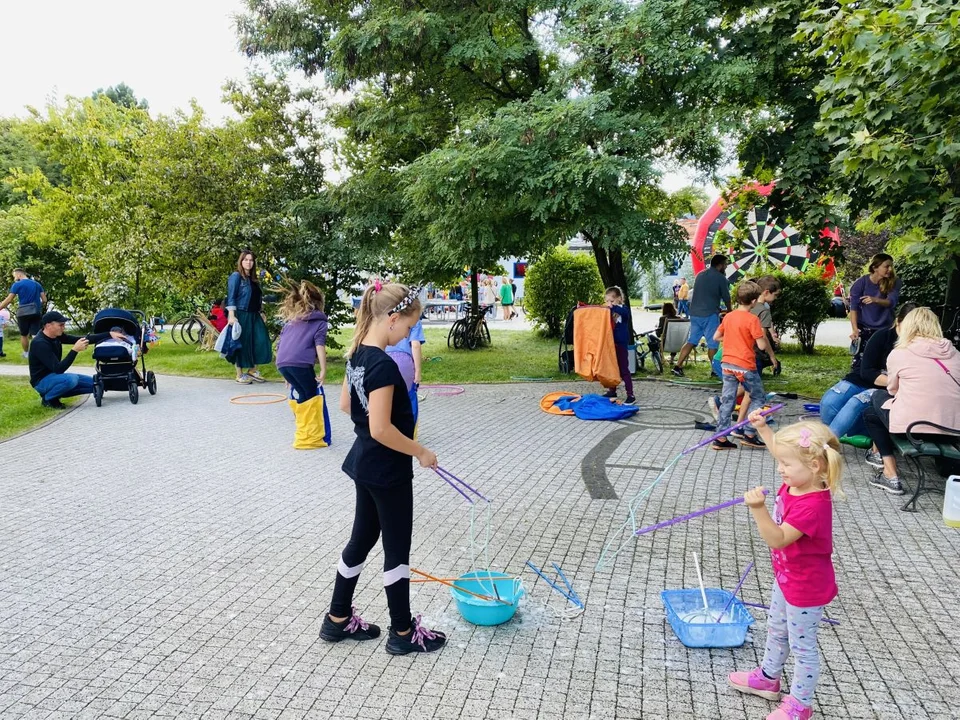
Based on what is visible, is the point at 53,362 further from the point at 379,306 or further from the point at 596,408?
the point at 379,306

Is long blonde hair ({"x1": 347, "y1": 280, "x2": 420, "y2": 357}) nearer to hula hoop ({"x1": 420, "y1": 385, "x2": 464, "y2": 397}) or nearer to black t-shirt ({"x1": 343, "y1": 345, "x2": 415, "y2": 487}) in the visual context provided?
black t-shirt ({"x1": 343, "y1": 345, "x2": 415, "y2": 487})

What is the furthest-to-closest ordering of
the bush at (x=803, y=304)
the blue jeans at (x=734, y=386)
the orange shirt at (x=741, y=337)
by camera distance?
1. the bush at (x=803, y=304)
2. the blue jeans at (x=734, y=386)
3. the orange shirt at (x=741, y=337)

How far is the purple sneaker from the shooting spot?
3.01 m

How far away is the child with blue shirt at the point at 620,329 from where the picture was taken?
938 cm

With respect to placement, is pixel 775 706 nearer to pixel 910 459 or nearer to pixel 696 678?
pixel 696 678

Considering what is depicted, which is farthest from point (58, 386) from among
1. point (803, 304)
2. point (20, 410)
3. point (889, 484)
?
point (803, 304)

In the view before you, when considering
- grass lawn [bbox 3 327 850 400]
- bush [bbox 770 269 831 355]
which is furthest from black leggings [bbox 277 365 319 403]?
bush [bbox 770 269 831 355]

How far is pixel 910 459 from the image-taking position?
6738 mm

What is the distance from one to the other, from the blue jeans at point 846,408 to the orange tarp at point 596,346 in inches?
113

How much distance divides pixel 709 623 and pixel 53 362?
9617mm

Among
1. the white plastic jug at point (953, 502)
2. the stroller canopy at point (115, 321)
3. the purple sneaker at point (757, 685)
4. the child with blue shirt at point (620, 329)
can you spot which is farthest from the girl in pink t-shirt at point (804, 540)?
the stroller canopy at point (115, 321)

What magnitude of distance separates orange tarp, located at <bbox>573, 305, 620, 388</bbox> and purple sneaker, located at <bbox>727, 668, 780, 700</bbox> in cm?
639

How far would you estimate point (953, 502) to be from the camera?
4.45 metres

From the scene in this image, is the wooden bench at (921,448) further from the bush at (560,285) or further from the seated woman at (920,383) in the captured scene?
the bush at (560,285)
